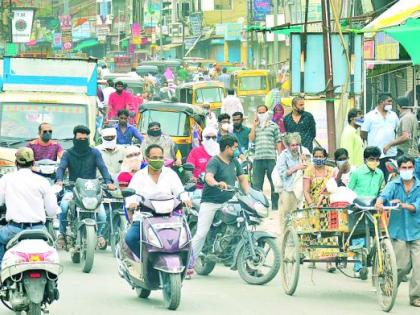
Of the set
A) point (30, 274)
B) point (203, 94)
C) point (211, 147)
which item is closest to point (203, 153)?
point (211, 147)

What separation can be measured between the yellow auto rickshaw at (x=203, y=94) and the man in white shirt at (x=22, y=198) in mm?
29401

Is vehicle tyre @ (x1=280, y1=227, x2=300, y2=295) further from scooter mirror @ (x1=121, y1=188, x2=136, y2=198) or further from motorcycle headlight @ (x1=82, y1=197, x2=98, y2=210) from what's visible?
motorcycle headlight @ (x1=82, y1=197, x2=98, y2=210)

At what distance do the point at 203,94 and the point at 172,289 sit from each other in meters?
29.5

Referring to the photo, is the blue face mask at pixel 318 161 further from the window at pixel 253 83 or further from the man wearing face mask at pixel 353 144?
the window at pixel 253 83

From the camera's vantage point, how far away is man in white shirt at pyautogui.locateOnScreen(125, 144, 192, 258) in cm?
1252

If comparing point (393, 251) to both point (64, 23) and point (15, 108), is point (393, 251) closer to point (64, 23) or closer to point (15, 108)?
point (15, 108)

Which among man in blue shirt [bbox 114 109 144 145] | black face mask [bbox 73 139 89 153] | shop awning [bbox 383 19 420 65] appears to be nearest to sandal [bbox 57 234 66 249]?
black face mask [bbox 73 139 89 153]

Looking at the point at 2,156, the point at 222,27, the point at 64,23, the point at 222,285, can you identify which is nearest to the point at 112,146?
the point at 2,156

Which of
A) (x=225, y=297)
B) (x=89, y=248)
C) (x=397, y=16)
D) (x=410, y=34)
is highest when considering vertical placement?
(x=397, y=16)

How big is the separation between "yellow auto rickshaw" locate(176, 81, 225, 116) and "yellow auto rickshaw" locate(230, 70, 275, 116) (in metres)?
7.65

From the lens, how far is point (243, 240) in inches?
557

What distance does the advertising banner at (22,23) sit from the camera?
227 ft

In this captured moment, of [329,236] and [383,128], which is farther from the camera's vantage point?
[383,128]

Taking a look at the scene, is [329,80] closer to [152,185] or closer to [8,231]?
[152,185]
